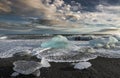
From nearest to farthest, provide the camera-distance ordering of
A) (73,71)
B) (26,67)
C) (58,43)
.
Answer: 1. (26,67)
2. (73,71)
3. (58,43)

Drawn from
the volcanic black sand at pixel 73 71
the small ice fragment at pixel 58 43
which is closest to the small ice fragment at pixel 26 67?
the volcanic black sand at pixel 73 71

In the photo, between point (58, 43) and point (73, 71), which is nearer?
point (73, 71)

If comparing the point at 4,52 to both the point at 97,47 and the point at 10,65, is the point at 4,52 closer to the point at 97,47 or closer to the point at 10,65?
the point at 10,65

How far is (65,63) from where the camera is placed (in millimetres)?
5520

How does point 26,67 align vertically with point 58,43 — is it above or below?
below

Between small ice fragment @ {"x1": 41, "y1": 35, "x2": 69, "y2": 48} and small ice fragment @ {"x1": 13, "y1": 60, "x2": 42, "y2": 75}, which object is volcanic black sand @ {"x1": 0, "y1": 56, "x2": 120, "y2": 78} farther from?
small ice fragment @ {"x1": 41, "y1": 35, "x2": 69, "y2": 48}

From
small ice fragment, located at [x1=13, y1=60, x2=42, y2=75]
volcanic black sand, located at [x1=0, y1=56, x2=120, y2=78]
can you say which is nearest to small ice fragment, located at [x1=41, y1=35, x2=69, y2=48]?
volcanic black sand, located at [x1=0, y1=56, x2=120, y2=78]

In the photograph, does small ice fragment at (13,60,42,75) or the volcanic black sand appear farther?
the volcanic black sand

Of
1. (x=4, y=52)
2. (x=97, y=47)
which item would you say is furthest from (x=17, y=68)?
(x=97, y=47)

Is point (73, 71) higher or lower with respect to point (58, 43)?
lower

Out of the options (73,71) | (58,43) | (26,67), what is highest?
(58,43)

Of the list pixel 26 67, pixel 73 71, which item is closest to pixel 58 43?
pixel 73 71

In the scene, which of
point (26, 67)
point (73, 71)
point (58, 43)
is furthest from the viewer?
point (58, 43)

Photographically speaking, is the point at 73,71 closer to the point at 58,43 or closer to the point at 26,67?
the point at 26,67
